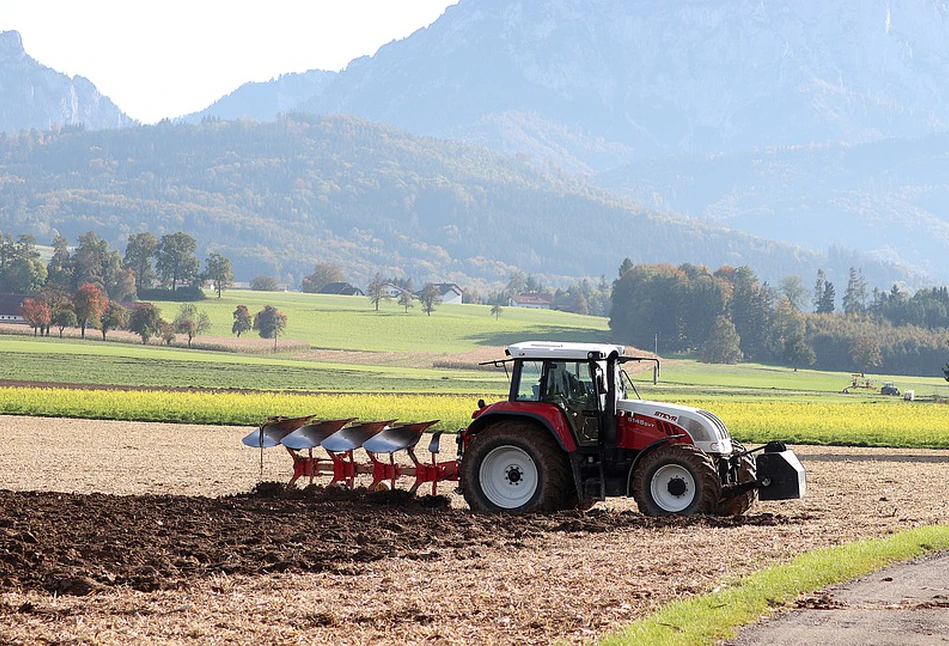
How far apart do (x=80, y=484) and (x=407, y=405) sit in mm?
28500

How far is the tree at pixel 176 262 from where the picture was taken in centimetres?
16612

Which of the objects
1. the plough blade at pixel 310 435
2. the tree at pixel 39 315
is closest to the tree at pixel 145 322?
the tree at pixel 39 315

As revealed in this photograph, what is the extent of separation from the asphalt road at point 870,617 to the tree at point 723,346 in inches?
5065

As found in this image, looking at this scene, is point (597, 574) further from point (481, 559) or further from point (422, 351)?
point (422, 351)

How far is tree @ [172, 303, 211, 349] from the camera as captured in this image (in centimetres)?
12331

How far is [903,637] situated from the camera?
10.6 metres

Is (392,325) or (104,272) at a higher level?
Result: (104,272)

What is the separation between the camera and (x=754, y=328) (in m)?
153

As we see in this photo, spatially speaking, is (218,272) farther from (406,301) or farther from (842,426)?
(842,426)

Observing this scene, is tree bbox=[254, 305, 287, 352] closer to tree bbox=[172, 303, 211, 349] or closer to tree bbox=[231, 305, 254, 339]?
tree bbox=[231, 305, 254, 339]

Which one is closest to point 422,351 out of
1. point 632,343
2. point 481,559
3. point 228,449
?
point 632,343

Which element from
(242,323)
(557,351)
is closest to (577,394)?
(557,351)

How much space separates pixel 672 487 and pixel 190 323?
10977cm

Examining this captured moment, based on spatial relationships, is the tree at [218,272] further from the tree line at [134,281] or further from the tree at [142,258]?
the tree at [142,258]
